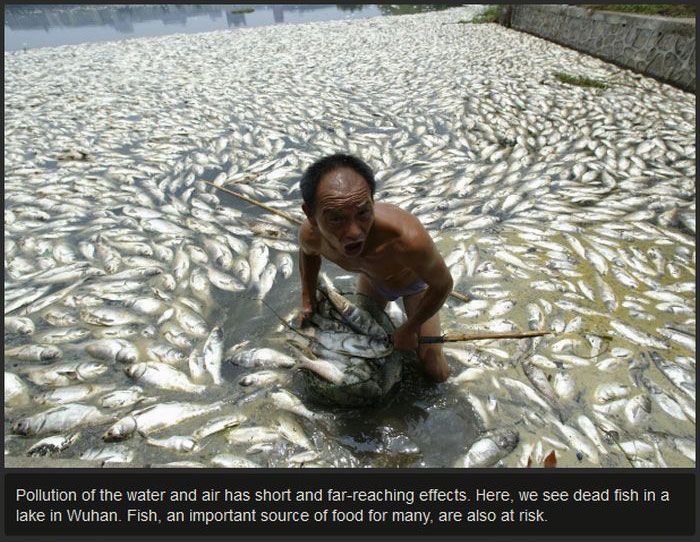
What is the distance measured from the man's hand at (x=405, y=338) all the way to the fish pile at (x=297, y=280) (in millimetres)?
475

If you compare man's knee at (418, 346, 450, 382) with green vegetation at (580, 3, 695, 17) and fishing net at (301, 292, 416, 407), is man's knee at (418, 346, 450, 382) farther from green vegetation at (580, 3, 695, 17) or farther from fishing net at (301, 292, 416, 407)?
green vegetation at (580, 3, 695, 17)

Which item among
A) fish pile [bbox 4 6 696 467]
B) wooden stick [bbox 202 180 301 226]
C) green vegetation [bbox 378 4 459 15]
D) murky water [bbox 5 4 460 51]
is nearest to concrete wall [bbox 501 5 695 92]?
fish pile [bbox 4 6 696 467]

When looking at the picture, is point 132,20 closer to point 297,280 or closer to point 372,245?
point 297,280

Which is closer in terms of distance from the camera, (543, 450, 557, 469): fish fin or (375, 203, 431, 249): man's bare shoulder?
(375, 203, 431, 249): man's bare shoulder

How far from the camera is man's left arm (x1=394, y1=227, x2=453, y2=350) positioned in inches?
76.1

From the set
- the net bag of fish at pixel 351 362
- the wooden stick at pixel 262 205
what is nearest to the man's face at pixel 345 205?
the net bag of fish at pixel 351 362

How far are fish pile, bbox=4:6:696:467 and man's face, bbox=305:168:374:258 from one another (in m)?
1.23

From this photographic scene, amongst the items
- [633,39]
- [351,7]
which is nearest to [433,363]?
[633,39]

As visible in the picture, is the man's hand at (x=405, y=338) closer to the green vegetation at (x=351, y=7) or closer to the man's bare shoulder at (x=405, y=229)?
the man's bare shoulder at (x=405, y=229)

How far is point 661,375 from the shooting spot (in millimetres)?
2635

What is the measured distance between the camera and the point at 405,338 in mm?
2215

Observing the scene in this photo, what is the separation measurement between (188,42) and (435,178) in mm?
15034

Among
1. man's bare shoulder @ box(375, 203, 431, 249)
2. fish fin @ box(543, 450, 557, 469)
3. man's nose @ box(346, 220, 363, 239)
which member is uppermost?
man's nose @ box(346, 220, 363, 239)

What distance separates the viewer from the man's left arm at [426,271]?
6.34 feet
